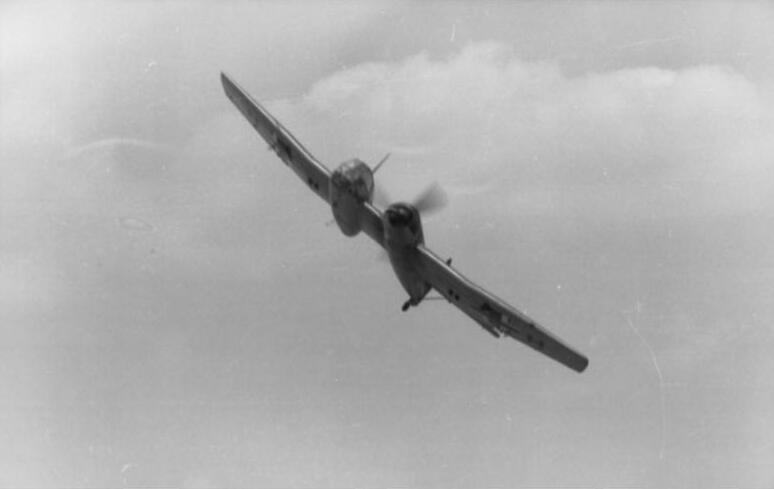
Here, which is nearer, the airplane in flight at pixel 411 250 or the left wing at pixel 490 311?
the airplane in flight at pixel 411 250

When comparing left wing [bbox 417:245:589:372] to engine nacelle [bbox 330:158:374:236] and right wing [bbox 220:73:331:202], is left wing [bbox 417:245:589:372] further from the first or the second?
right wing [bbox 220:73:331:202]

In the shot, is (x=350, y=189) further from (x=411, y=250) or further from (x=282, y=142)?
(x=282, y=142)

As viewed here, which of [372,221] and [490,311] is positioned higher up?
[372,221]

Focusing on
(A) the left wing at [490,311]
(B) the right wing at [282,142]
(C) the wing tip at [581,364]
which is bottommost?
(C) the wing tip at [581,364]

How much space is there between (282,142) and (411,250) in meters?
8.59

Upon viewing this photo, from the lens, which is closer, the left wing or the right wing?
the left wing

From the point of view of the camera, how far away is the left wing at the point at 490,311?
31.8 metres

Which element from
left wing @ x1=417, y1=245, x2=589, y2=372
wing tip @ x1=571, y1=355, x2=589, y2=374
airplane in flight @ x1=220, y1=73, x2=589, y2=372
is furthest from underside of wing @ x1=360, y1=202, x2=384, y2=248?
wing tip @ x1=571, y1=355, x2=589, y2=374

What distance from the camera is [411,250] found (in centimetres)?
3088

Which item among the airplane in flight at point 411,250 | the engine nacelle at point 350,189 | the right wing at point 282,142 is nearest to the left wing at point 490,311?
the airplane in flight at point 411,250

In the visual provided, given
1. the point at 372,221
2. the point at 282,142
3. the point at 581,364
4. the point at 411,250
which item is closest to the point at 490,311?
the point at 411,250

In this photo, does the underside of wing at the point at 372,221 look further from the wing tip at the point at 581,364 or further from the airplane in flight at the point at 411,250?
the wing tip at the point at 581,364

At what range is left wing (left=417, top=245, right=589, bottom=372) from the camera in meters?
31.8

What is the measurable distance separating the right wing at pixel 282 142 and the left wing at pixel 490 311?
17.7ft
